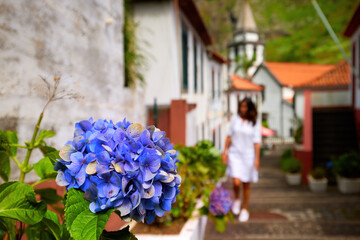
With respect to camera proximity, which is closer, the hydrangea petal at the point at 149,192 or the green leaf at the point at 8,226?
the hydrangea petal at the point at 149,192

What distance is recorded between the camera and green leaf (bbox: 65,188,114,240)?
106 cm

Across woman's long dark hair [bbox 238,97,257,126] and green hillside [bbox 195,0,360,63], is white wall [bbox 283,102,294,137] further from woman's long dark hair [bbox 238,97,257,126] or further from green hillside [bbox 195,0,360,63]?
woman's long dark hair [bbox 238,97,257,126]

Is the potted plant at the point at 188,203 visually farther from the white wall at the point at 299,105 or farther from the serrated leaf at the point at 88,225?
the white wall at the point at 299,105

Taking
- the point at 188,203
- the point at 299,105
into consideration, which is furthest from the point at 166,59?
the point at 299,105

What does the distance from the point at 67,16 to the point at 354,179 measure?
8813 millimetres

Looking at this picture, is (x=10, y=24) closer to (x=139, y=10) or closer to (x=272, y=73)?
(x=139, y=10)

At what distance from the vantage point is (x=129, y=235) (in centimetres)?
120

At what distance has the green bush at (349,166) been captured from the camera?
31.0ft

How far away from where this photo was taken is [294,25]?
47594mm

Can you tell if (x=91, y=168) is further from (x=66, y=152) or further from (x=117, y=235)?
(x=117, y=235)

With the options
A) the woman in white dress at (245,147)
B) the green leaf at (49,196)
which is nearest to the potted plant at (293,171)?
the woman in white dress at (245,147)

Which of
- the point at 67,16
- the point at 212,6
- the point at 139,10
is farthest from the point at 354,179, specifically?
the point at 212,6

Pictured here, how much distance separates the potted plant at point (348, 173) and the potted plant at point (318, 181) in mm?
413

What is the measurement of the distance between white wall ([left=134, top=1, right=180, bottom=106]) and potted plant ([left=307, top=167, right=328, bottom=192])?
4960 millimetres
